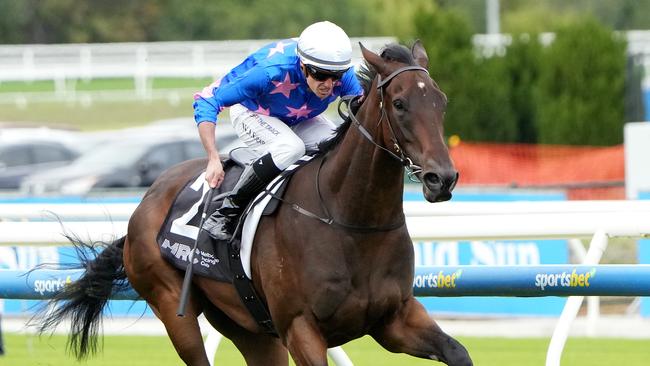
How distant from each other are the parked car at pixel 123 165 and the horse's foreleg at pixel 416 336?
13369mm

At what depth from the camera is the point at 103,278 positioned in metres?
6.48

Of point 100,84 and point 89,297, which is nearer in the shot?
point 89,297

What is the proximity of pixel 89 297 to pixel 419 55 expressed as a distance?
2.31 m

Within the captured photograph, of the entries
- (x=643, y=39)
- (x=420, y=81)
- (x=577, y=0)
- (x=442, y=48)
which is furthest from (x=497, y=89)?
(x=577, y=0)

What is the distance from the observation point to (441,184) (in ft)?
14.6

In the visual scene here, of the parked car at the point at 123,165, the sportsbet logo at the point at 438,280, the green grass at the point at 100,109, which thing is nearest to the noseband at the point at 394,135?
the sportsbet logo at the point at 438,280

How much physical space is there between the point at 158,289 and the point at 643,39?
76.2ft

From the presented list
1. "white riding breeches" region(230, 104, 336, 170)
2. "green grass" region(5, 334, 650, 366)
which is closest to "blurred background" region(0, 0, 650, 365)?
"green grass" region(5, 334, 650, 366)

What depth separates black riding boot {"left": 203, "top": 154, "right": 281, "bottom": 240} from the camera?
18.1ft

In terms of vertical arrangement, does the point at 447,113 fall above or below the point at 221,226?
below

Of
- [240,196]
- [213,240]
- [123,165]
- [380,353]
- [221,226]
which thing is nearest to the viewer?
[240,196]

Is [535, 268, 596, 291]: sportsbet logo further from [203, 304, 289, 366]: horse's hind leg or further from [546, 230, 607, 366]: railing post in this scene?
[203, 304, 289, 366]: horse's hind leg

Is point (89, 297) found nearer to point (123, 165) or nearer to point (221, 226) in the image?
point (221, 226)

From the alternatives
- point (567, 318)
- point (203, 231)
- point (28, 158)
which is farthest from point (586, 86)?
point (203, 231)
